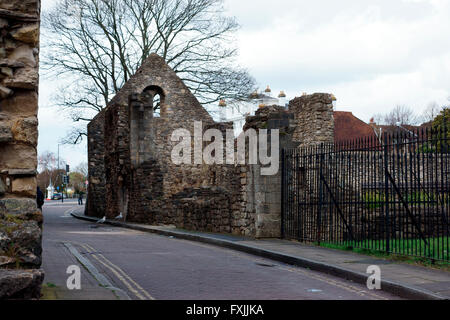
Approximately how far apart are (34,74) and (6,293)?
261cm

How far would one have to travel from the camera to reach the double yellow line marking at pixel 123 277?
694 cm

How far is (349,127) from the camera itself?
192ft

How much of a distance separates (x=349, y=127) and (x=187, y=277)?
5230 centimetres

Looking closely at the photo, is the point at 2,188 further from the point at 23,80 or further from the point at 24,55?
the point at 24,55

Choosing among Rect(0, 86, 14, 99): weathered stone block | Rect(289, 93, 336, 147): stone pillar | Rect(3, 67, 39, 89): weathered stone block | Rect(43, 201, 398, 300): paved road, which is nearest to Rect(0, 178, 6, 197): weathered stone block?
Rect(0, 86, 14, 99): weathered stone block

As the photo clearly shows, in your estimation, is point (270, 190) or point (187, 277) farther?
point (270, 190)

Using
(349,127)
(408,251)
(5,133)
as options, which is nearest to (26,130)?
(5,133)

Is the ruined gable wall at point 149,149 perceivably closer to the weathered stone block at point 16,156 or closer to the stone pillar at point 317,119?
the stone pillar at point 317,119

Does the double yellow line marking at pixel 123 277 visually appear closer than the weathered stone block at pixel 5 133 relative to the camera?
No

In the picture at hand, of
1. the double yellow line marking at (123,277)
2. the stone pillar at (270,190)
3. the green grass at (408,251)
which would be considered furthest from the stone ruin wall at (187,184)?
the double yellow line marking at (123,277)

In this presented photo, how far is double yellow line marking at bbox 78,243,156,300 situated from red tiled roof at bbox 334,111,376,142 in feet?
158

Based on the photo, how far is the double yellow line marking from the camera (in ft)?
22.8

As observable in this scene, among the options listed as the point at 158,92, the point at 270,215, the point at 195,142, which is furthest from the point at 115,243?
the point at 158,92

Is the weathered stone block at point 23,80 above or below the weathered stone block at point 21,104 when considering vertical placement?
above
